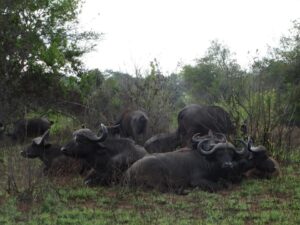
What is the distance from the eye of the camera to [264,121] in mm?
13984

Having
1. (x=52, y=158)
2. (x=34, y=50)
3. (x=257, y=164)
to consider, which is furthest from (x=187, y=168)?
(x=34, y=50)

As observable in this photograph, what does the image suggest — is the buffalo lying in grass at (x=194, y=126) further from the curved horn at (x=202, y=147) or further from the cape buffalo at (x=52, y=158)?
the curved horn at (x=202, y=147)

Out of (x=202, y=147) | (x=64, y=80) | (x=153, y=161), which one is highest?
(x=64, y=80)

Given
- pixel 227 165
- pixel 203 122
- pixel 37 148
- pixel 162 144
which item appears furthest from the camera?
pixel 162 144

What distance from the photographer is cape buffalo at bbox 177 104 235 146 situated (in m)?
14.4

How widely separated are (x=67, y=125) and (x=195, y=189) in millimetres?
10351

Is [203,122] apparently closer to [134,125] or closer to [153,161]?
[134,125]

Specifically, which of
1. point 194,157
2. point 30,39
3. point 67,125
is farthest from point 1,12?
point 194,157

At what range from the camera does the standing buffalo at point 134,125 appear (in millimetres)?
15820

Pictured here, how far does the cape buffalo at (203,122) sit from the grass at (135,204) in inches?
122

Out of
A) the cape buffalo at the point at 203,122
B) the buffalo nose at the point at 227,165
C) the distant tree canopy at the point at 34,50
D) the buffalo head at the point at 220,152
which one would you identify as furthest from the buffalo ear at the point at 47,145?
the distant tree canopy at the point at 34,50

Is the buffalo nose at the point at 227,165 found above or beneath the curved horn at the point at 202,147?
beneath

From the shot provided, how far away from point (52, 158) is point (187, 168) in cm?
336

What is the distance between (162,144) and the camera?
1475 cm
